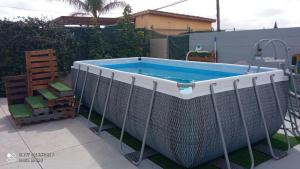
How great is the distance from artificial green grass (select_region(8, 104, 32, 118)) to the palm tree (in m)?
8.15

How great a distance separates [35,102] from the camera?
4.95 m

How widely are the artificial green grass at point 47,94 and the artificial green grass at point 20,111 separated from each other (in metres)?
0.38

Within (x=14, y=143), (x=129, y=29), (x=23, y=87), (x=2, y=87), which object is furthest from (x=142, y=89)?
(x=129, y=29)

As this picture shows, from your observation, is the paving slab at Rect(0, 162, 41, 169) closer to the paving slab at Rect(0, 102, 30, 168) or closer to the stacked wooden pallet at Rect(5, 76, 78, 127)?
the paving slab at Rect(0, 102, 30, 168)

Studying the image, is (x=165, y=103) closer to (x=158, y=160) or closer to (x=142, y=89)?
(x=142, y=89)

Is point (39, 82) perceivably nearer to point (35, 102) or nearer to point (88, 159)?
point (35, 102)

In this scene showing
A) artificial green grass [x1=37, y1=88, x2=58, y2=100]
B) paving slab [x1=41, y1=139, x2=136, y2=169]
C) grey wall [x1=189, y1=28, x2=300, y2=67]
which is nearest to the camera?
paving slab [x1=41, y1=139, x2=136, y2=169]

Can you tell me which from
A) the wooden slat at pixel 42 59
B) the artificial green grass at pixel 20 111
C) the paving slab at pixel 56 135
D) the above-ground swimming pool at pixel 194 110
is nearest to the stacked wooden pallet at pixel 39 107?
the artificial green grass at pixel 20 111

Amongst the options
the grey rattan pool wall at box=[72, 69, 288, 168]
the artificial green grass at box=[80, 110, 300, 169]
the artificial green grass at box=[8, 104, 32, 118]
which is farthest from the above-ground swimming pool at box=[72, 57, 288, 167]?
the artificial green grass at box=[8, 104, 32, 118]

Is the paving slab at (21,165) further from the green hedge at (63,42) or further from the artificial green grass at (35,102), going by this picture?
the green hedge at (63,42)

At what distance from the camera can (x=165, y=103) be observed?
2732mm

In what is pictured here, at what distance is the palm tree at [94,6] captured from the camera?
40.5 feet

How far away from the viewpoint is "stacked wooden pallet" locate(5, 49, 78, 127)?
4645 millimetres

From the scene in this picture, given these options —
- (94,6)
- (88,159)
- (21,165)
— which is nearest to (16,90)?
(21,165)
